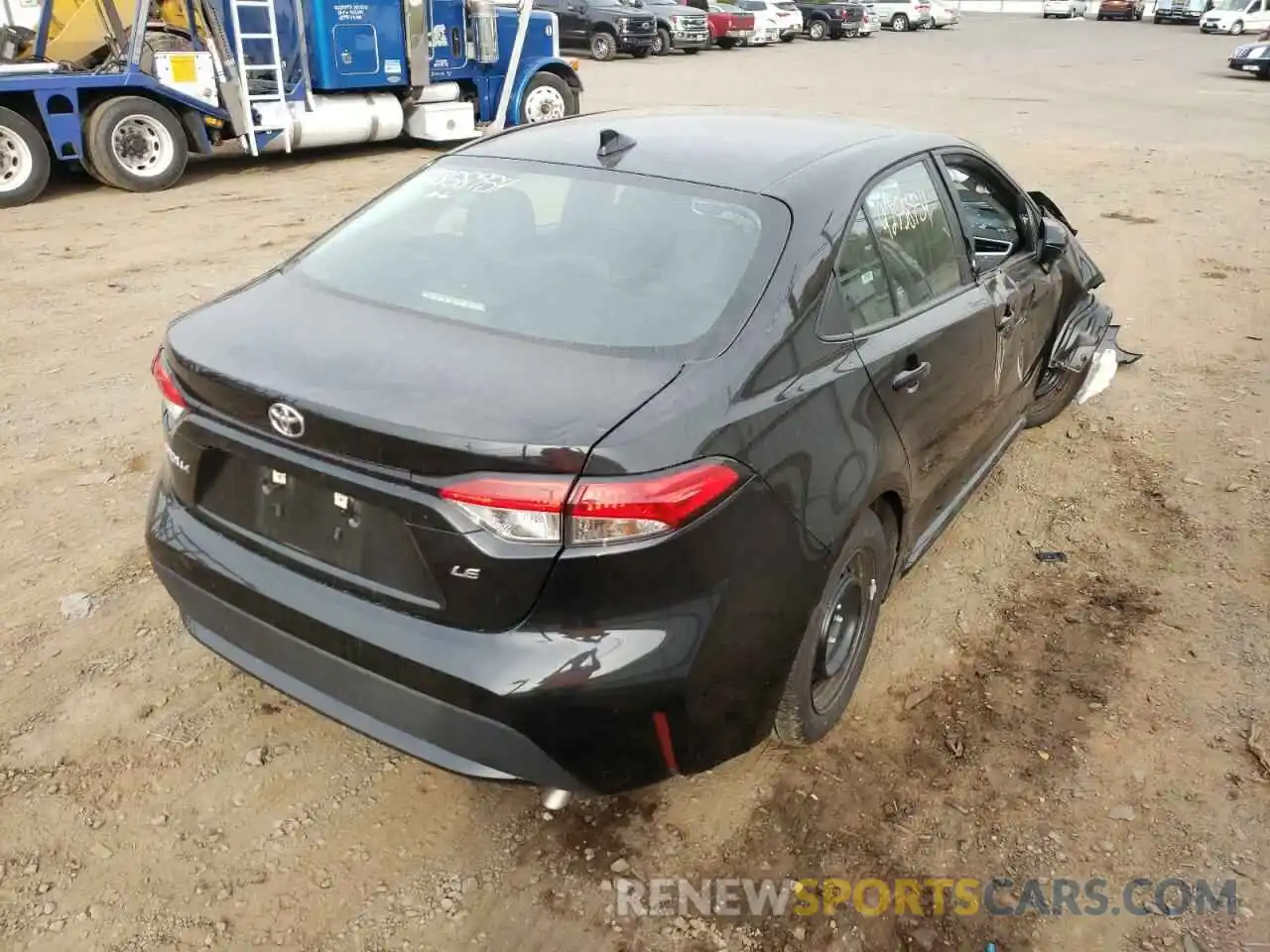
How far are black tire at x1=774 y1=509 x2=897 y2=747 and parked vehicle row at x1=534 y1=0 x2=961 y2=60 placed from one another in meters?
21.8

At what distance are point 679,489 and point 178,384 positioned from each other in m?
1.33

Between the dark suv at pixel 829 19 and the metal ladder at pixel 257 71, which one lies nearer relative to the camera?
the metal ladder at pixel 257 71

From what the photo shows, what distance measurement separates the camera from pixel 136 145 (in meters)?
10.3

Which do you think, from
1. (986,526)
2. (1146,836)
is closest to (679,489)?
(1146,836)

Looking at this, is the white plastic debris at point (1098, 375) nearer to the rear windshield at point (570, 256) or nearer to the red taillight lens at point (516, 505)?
the rear windshield at point (570, 256)

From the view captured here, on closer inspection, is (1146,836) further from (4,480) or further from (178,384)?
(4,480)

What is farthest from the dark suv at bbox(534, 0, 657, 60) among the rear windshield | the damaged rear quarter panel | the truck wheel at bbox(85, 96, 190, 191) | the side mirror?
the rear windshield

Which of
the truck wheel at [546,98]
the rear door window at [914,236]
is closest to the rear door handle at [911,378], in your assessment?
the rear door window at [914,236]

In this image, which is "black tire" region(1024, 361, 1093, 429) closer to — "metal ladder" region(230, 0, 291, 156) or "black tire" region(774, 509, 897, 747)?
"black tire" region(774, 509, 897, 747)

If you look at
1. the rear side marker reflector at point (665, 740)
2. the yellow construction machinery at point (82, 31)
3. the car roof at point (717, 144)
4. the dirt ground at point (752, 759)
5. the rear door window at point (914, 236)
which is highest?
the yellow construction machinery at point (82, 31)

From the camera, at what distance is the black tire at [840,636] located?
2605 mm

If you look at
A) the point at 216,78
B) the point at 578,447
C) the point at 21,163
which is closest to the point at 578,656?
the point at 578,447

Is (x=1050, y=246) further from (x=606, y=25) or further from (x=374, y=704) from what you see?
(x=606, y=25)

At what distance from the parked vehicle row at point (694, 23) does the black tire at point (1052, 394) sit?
19.9 m
